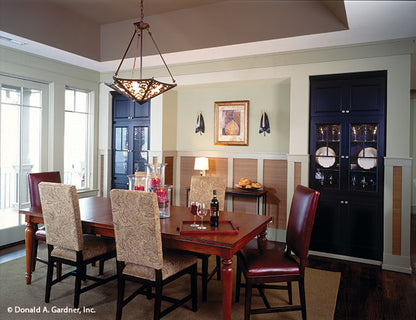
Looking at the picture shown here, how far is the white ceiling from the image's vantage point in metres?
3.56

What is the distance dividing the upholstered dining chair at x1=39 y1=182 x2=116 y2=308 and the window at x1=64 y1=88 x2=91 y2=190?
2646 millimetres

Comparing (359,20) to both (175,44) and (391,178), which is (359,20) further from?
(175,44)

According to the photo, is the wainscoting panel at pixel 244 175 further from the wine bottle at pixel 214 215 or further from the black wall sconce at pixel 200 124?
the wine bottle at pixel 214 215

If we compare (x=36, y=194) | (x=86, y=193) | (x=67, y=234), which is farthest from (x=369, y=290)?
(x=86, y=193)

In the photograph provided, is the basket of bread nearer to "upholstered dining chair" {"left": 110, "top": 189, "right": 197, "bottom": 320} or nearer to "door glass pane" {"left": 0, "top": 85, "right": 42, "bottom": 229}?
"upholstered dining chair" {"left": 110, "top": 189, "right": 197, "bottom": 320}

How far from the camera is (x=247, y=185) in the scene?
4820mm

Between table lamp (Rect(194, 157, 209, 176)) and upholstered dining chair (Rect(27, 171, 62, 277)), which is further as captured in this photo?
table lamp (Rect(194, 157, 209, 176))

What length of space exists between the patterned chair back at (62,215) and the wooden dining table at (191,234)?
0.13m

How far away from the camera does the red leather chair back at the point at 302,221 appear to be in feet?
8.56

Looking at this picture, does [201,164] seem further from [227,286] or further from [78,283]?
[227,286]

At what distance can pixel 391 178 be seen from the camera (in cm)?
384

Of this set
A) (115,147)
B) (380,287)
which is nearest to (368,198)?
(380,287)

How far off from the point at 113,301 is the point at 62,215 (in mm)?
874

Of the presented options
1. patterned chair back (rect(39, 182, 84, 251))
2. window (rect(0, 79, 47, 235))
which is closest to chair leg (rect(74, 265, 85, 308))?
patterned chair back (rect(39, 182, 84, 251))
